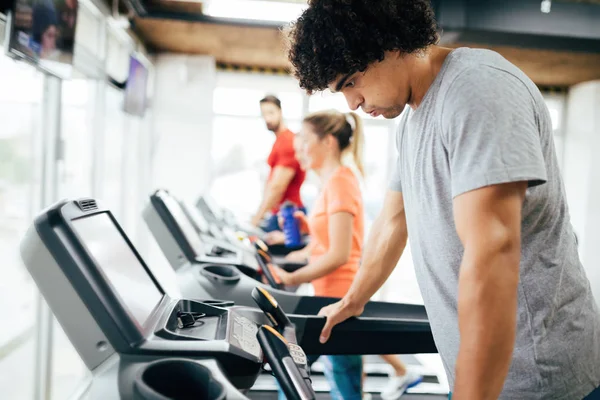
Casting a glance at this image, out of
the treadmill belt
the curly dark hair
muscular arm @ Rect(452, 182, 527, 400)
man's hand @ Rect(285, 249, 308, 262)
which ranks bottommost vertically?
the treadmill belt

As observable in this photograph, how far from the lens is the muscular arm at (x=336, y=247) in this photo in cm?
224

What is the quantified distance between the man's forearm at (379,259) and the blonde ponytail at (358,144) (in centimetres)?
102

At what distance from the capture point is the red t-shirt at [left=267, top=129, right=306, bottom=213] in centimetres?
415

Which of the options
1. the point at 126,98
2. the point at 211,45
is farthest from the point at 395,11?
the point at 211,45

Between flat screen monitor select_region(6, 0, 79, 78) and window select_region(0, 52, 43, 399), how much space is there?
0.25 m

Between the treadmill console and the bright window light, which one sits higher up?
the bright window light

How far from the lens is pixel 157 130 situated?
681cm

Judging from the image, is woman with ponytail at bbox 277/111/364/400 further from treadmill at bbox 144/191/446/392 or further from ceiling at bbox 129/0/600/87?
ceiling at bbox 129/0/600/87

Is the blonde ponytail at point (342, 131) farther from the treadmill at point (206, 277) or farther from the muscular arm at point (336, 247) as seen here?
the treadmill at point (206, 277)

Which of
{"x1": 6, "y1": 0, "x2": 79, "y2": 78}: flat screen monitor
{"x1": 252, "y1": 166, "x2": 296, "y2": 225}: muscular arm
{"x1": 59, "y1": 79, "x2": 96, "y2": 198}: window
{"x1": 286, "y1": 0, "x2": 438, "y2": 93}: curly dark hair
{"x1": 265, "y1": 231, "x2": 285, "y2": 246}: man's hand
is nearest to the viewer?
{"x1": 286, "y1": 0, "x2": 438, "y2": 93}: curly dark hair

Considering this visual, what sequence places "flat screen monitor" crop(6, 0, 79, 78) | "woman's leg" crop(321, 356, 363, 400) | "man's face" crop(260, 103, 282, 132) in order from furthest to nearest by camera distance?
"man's face" crop(260, 103, 282, 132) → "woman's leg" crop(321, 356, 363, 400) → "flat screen monitor" crop(6, 0, 79, 78)

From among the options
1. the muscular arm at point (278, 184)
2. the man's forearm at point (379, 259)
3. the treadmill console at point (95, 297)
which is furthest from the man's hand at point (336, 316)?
the muscular arm at point (278, 184)

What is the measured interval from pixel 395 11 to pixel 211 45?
18.2 feet

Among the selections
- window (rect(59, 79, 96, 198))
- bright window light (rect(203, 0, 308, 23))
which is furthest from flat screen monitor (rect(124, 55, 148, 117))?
bright window light (rect(203, 0, 308, 23))
